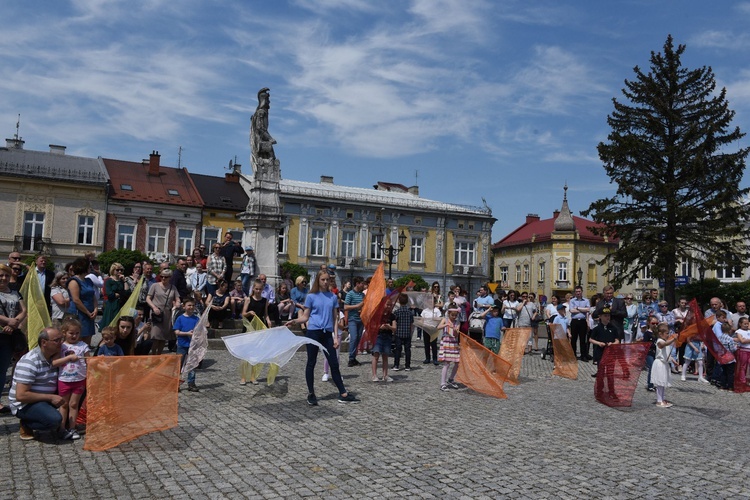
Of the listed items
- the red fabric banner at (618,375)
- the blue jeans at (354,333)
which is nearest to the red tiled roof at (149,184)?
the blue jeans at (354,333)

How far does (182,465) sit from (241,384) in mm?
4727

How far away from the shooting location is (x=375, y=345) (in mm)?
12133

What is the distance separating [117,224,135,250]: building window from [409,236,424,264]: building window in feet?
78.8

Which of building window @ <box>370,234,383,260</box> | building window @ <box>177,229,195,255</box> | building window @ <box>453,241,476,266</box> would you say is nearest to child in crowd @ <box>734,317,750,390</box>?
building window @ <box>177,229,195,255</box>

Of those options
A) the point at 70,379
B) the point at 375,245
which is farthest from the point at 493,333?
the point at 375,245

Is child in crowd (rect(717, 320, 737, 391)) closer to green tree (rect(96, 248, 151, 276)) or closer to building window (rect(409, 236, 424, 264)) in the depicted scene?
green tree (rect(96, 248, 151, 276))

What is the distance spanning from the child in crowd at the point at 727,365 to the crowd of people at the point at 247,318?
0.02 metres

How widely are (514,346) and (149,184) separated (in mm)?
45156

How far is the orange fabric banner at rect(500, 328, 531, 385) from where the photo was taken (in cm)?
1281

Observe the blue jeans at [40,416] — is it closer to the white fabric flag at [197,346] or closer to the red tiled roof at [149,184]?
the white fabric flag at [197,346]

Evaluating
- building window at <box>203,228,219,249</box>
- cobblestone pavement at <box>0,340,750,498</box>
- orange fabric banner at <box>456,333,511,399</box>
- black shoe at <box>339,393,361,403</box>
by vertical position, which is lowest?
cobblestone pavement at <box>0,340,750,498</box>

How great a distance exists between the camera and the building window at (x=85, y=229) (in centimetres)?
4928

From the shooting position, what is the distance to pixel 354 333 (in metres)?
14.1

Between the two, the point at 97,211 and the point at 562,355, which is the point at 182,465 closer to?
the point at 562,355
